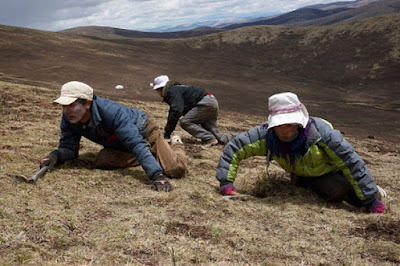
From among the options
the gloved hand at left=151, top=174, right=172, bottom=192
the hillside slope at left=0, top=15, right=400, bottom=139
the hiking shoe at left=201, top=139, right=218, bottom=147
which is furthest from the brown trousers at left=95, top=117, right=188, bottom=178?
the hillside slope at left=0, top=15, right=400, bottom=139

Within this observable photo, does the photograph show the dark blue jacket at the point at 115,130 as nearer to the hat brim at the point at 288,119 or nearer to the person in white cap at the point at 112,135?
the person in white cap at the point at 112,135

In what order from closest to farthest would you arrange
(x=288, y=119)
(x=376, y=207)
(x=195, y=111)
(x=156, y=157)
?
1. (x=288, y=119)
2. (x=376, y=207)
3. (x=156, y=157)
4. (x=195, y=111)

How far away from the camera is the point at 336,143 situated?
5891 millimetres

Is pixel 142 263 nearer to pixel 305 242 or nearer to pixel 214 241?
pixel 214 241

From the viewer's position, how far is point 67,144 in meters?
7.57

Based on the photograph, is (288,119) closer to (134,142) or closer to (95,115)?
(134,142)

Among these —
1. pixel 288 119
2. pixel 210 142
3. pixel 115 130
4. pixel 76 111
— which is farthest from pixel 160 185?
pixel 210 142

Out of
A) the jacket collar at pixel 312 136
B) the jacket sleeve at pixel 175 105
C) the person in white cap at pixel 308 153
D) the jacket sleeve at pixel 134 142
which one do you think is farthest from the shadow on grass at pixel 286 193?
the jacket sleeve at pixel 175 105

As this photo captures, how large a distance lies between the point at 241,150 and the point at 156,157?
2.01m

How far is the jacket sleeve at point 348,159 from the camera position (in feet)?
19.4

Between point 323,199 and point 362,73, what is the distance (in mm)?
46798

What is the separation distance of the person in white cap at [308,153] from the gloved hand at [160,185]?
89 cm

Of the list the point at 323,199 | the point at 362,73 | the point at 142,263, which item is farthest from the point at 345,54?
the point at 142,263

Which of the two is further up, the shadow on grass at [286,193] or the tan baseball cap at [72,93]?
the tan baseball cap at [72,93]
